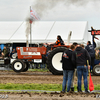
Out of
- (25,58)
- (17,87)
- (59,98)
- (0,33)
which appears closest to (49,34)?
(0,33)

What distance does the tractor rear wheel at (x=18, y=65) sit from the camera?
49.7ft

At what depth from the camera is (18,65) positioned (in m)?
15.2

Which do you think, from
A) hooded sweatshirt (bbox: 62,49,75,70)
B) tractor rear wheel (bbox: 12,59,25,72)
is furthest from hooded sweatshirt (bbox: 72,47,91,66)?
tractor rear wheel (bbox: 12,59,25,72)

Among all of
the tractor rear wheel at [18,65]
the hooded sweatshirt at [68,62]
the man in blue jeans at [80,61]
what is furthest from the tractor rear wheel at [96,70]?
the hooded sweatshirt at [68,62]

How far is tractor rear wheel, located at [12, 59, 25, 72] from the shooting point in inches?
596

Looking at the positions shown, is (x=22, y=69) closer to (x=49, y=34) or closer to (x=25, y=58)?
(x=25, y=58)

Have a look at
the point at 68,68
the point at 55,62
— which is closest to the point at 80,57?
the point at 68,68

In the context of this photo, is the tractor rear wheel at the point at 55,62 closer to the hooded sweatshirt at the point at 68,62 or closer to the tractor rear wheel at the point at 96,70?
the tractor rear wheel at the point at 96,70

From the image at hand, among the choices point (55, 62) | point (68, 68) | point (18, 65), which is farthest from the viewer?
point (18, 65)

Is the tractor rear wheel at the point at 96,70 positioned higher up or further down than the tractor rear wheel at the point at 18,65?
further down

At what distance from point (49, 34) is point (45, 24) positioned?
105 inches

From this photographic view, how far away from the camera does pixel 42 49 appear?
50.1 ft

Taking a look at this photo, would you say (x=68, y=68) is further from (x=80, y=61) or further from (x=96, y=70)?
(x=96, y=70)

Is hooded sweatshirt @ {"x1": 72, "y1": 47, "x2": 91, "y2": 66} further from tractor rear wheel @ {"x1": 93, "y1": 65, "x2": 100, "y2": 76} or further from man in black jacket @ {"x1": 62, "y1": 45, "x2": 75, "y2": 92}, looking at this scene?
tractor rear wheel @ {"x1": 93, "y1": 65, "x2": 100, "y2": 76}
